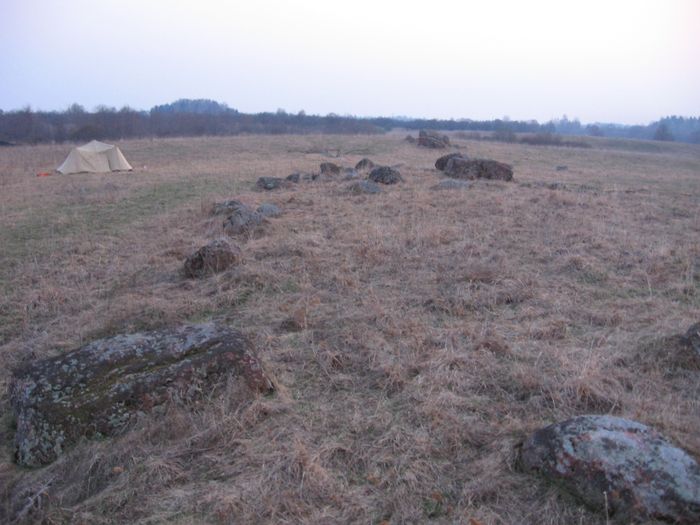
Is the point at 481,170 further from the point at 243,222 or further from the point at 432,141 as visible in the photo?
the point at 432,141

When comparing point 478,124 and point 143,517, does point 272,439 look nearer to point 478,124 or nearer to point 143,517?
point 143,517

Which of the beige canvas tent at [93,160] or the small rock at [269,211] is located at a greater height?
the beige canvas tent at [93,160]

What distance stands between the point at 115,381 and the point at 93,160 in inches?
834

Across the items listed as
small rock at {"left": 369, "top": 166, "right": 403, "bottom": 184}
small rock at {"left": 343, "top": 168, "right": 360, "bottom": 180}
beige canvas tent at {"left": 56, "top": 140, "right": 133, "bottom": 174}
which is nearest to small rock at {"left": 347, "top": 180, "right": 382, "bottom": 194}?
small rock at {"left": 369, "top": 166, "right": 403, "bottom": 184}

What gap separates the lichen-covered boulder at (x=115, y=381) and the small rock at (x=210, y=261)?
2.65 metres

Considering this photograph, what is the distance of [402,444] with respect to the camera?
3010mm

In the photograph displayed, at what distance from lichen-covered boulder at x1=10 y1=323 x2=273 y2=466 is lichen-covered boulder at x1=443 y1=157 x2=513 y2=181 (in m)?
12.5

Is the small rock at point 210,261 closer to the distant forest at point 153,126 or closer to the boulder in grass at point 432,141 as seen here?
the boulder in grass at point 432,141

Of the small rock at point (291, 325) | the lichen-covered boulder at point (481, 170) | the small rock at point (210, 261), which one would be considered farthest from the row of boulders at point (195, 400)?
the lichen-covered boulder at point (481, 170)

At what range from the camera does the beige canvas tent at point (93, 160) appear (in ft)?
69.2

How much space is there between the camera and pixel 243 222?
8.71m

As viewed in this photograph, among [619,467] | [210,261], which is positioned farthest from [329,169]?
[619,467]

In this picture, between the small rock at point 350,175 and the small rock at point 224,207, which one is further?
the small rock at point 350,175

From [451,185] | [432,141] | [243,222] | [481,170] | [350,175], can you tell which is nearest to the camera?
[243,222]
